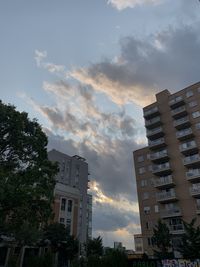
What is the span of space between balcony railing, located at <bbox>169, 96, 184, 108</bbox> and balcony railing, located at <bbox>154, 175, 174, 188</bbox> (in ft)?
51.2

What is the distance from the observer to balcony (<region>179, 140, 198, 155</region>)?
1853 inches

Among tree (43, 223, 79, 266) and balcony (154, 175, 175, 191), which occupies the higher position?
balcony (154, 175, 175, 191)

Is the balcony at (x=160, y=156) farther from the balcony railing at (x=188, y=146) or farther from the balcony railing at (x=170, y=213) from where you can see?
the balcony railing at (x=170, y=213)

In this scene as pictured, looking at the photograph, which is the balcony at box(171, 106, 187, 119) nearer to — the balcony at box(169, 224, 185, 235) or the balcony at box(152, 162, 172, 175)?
the balcony at box(152, 162, 172, 175)

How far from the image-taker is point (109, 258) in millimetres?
18547

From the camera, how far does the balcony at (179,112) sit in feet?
169

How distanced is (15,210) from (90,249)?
31.8 m

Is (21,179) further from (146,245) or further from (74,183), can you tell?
(74,183)

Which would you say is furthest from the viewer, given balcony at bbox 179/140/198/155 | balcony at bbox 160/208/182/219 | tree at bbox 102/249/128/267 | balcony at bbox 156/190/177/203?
balcony at bbox 179/140/198/155

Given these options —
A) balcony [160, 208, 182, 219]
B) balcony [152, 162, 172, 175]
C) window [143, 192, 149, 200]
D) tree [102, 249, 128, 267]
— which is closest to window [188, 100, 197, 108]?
balcony [152, 162, 172, 175]

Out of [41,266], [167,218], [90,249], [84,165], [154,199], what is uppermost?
[84,165]

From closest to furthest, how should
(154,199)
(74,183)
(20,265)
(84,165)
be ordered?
(20,265)
(154,199)
(74,183)
(84,165)

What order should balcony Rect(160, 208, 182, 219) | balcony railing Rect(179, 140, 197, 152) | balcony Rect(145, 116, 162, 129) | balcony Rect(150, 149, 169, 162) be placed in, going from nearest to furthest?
balcony Rect(160, 208, 182, 219)
balcony railing Rect(179, 140, 197, 152)
balcony Rect(150, 149, 169, 162)
balcony Rect(145, 116, 162, 129)

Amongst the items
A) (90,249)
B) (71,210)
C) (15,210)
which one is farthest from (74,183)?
(15,210)
